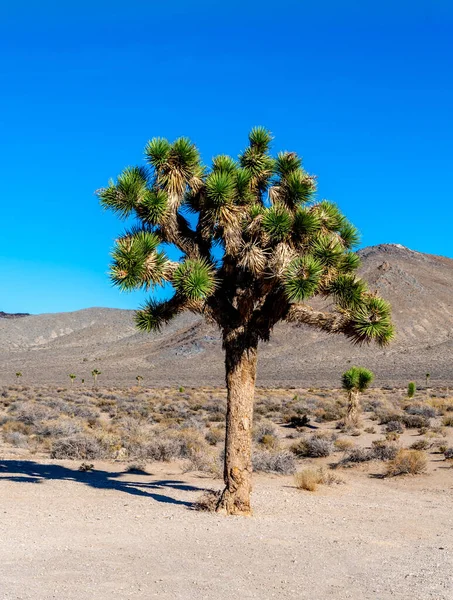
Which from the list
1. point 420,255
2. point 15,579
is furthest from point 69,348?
point 15,579

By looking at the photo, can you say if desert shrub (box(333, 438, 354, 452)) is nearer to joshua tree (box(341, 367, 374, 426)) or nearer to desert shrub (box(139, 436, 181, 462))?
joshua tree (box(341, 367, 374, 426))

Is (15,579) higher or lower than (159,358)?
lower

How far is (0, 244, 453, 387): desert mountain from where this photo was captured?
69750 mm

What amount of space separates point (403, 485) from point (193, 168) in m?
8.52

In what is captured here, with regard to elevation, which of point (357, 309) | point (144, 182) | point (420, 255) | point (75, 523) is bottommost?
point (75, 523)

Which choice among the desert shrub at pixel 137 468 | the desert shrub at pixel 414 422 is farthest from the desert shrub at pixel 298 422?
the desert shrub at pixel 137 468

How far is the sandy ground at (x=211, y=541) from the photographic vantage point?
6.87 meters

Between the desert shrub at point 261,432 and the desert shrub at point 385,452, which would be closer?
the desert shrub at point 385,452

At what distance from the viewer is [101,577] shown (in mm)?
7039

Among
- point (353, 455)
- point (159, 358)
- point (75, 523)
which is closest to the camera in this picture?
point (75, 523)

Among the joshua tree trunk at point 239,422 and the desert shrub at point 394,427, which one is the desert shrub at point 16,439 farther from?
the desert shrub at point 394,427

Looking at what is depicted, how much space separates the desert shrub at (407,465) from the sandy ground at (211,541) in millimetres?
1185

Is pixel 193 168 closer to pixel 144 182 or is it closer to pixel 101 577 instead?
pixel 144 182

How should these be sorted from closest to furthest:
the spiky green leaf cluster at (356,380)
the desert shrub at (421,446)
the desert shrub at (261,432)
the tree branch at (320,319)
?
the tree branch at (320,319) → the desert shrub at (421,446) → the desert shrub at (261,432) → the spiky green leaf cluster at (356,380)
